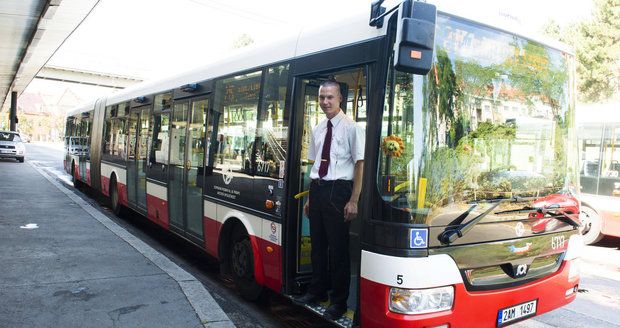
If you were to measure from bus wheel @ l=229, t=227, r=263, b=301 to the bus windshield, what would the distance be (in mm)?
2211

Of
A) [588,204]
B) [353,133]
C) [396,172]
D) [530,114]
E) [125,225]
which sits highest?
[530,114]

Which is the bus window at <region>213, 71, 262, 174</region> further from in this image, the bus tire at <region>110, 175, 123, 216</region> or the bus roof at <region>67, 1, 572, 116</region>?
the bus tire at <region>110, 175, 123, 216</region>

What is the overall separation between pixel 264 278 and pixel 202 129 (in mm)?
2203

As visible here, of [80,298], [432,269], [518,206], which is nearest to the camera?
[432,269]

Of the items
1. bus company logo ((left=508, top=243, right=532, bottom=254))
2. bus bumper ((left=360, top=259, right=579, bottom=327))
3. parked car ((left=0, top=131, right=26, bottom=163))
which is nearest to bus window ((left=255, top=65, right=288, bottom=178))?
bus bumper ((left=360, top=259, right=579, bottom=327))

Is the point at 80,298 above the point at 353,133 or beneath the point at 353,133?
beneath

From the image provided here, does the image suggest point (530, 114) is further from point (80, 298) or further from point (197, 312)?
point (80, 298)

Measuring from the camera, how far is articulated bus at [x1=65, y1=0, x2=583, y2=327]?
10.7 feet

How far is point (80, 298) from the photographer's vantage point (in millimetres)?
4719

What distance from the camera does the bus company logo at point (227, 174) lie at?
531 centimetres

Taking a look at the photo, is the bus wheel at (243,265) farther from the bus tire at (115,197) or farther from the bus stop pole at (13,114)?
the bus stop pole at (13,114)

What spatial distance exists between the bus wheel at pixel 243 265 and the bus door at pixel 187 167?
84cm

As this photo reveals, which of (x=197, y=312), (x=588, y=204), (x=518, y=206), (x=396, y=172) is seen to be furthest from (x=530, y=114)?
(x=588, y=204)

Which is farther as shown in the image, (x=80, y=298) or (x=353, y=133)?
(x=80, y=298)
